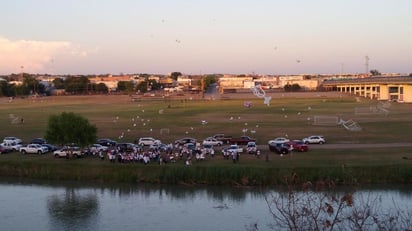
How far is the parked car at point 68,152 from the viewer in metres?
23.9

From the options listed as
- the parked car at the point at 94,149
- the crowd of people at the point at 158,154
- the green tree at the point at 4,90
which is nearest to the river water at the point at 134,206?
the crowd of people at the point at 158,154


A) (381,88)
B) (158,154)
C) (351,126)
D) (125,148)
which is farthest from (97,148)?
(381,88)

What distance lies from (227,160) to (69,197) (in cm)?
642

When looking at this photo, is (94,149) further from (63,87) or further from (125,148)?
(63,87)

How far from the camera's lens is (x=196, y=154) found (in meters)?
23.1

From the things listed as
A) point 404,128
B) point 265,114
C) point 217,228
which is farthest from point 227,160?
point 265,114

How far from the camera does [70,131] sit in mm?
23562

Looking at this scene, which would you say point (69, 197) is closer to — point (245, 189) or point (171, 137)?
point (245, 189)

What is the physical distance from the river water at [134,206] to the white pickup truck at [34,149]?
417 centimetres

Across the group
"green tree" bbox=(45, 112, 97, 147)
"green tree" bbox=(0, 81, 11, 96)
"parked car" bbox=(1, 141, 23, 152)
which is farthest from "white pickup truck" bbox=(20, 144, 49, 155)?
"green tree" bbox=(0, 81, 11, 96)

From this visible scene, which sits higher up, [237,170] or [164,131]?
[164,131]

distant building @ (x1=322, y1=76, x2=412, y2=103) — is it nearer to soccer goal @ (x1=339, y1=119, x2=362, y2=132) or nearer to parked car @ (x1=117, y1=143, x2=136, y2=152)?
soccer goal @ (x1=339, y1=119, x2=362, y2=132)

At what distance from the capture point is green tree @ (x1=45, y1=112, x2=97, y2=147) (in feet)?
77.4

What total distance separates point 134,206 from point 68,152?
738 cm
